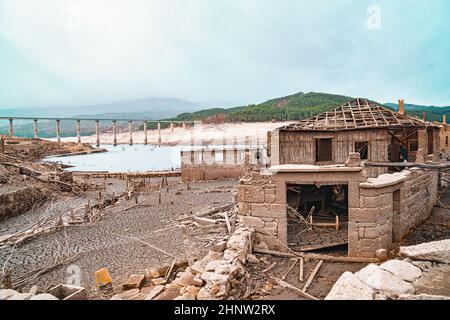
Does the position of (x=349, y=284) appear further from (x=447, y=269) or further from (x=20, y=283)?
(x=20, y=283)

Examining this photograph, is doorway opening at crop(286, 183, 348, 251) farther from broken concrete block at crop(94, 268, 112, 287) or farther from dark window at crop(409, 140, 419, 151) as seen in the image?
broken concrete block at crop(94, 268, 112, 287)

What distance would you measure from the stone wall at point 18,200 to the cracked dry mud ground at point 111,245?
0.76m

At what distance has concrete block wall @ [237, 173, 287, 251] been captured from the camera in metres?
9.59

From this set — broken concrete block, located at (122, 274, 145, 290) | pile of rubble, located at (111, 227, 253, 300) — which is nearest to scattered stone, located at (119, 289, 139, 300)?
pile of rubble, located at (111, 227, 253, 300)

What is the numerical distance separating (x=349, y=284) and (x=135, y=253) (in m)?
8.42

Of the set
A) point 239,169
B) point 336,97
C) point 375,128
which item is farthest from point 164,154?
point 375,128

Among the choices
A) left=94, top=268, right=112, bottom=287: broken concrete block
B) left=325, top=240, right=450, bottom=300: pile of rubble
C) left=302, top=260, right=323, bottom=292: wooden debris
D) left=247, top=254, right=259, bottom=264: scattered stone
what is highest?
left=325, top=240, right=450, bottom=300: pile of rubble

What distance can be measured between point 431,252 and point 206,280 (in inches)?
181

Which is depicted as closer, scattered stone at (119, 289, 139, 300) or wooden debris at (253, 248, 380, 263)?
scattered stone at (119, 289, 139, 300)

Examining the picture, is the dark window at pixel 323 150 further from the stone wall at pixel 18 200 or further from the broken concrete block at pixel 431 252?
the stone wall at pixel 18 200

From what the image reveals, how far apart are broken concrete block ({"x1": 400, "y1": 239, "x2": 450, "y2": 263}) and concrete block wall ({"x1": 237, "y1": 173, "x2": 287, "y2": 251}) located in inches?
159

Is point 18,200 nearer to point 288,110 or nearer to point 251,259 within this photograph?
point 251,259

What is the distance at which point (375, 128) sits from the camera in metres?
17.3

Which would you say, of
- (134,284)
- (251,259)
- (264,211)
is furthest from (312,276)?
(134,284)
